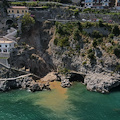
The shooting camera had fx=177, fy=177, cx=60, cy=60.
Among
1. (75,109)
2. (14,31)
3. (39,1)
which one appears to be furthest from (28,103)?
(39,1)

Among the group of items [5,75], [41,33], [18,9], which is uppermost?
[18,9]

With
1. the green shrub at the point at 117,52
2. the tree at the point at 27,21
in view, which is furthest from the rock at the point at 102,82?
the tree at the point at 27,21

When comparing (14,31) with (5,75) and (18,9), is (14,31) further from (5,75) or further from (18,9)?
(5,75)

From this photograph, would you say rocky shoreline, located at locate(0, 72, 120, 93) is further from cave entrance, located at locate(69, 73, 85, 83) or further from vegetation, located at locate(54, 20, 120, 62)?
vegetation, located at locate(54, 20, 120, 62)

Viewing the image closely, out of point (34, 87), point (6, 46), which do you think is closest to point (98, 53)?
point (34, 87)

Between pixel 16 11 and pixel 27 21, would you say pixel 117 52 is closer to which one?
pixel 27 21

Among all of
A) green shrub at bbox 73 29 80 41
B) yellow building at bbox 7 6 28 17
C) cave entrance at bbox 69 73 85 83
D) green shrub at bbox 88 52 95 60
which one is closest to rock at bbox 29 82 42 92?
cave entrance at bbox 69 73 85 83
